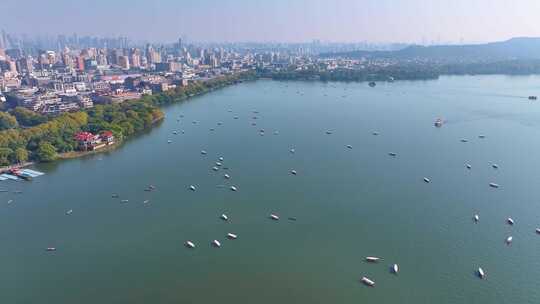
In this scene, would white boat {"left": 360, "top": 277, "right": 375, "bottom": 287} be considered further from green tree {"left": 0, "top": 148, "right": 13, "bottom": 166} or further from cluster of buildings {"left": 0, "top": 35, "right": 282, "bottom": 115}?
cluster of buildings {"left": 0, "top": 35, "right": 282, "bottom": 115}

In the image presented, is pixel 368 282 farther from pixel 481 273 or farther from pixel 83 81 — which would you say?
pixel 83 81

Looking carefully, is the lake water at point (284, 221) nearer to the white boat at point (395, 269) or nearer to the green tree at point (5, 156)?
the white boat at point (395, 269)

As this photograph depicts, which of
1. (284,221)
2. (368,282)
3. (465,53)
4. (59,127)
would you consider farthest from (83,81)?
(465,53)

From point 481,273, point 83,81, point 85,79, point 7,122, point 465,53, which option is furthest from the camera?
point 465,53

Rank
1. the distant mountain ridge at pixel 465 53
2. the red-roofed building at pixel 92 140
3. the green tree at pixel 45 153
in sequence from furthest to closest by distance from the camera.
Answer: the distant mountain ridge at pixel 465 53 < the red-roofed building at pixel 92 140 < the green tree at pixel 45 153

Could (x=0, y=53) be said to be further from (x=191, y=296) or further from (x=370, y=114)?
(x=191, y=296)

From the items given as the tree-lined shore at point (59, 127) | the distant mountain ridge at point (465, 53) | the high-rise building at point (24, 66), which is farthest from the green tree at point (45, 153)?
the distant mountain ridge at point (465, 53)

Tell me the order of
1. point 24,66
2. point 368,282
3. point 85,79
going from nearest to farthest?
point 368,282
point 85,79
point 24,66
